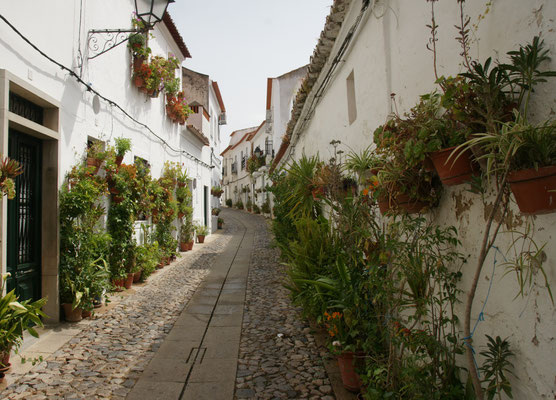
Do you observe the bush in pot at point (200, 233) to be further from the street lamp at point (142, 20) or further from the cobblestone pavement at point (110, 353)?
the street lamp at point (142, 20)

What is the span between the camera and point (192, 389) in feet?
10.6

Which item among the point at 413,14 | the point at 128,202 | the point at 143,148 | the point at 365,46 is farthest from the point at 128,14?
the point at 413,14

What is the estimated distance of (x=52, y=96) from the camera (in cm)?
463

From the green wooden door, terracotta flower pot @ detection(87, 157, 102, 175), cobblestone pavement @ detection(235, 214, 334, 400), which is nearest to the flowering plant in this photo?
terracotta flower pot @ detection(87, 157, 102, 175)

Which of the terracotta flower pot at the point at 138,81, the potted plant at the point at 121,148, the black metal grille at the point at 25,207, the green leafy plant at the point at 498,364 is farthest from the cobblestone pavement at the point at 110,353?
the terracotta flower pot at the point at 138,81

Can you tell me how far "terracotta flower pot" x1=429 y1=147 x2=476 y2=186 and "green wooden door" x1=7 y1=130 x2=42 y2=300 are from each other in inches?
174

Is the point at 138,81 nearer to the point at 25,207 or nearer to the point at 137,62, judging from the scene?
the point at 137,62

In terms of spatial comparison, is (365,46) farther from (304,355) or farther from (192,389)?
(192,389)

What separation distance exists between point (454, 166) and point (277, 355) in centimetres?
285

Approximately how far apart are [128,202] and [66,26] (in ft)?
9.09

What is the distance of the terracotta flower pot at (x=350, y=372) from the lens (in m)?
3.15

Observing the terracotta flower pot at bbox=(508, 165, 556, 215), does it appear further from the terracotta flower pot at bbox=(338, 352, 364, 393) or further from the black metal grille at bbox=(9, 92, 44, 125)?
the black metal grille at bbox=(9, 92, 44, 125)

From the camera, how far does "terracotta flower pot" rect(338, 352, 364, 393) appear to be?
3.15m

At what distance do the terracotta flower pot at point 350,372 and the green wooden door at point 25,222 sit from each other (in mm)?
3577
